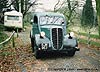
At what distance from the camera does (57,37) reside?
48.8ft

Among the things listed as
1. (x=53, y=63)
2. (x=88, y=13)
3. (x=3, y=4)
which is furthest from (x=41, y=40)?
(x=88, y=13)

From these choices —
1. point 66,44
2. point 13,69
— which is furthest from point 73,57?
point 13,69

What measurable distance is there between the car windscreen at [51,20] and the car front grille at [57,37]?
1.13m

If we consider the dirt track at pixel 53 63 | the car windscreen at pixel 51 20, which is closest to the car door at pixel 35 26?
the car windscreen at pixel 51 20

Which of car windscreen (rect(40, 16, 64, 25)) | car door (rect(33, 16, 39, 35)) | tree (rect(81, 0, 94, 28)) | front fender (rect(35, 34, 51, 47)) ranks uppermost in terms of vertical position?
car windscreen (rect(40, 16, 64, 25))

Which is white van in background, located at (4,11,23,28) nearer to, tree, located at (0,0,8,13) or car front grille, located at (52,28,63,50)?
tree, located at (0,0,8,13)

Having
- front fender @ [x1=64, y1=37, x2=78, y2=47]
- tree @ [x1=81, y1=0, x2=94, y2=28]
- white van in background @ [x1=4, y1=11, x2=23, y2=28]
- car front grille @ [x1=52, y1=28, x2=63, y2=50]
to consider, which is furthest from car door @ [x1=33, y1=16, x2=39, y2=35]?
tree @ [x1=81, y1=0, x2=94, y2=28]

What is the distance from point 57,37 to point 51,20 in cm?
166

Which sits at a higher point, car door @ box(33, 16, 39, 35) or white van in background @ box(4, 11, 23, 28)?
car door @ box(33, 16, 39, 35)

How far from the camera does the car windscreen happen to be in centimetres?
1604

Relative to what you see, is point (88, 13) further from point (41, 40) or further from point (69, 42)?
point (41, 40)

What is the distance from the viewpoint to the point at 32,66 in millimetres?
12852

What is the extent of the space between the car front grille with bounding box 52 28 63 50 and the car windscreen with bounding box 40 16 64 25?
3.71 feet

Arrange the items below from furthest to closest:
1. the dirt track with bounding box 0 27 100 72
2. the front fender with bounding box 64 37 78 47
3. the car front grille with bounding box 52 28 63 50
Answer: the front fender with bounding box 64 37 78 47 → the car front grille with bounding box 52 28 63 50 → the dirt track with bounding box 0 27 100 72
